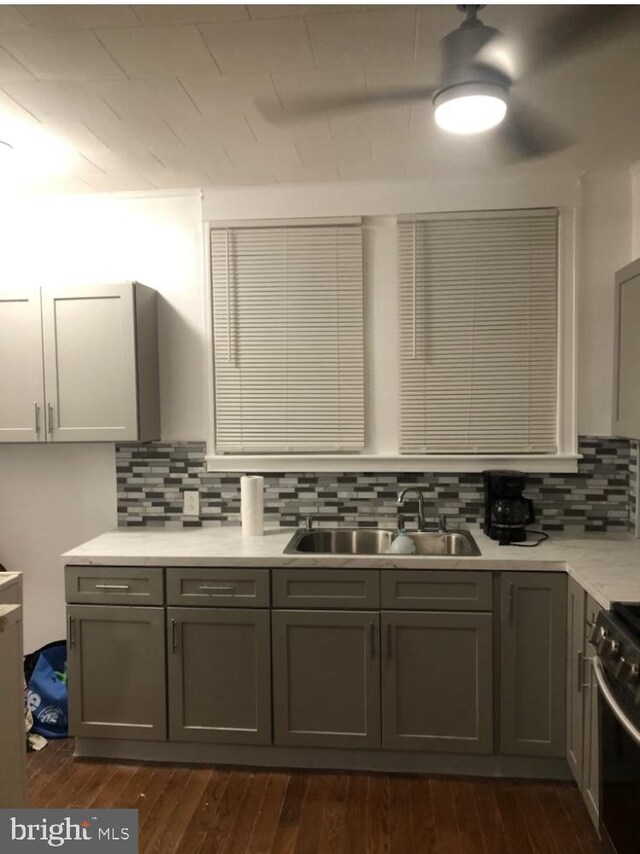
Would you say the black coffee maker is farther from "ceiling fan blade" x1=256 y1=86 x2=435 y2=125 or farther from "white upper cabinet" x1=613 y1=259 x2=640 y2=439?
"ceiling fan blade" x1=256 y1=86 x2=435 y2=125

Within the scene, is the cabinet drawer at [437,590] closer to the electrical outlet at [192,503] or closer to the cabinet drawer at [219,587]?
the cabinet drawer at [219,587]

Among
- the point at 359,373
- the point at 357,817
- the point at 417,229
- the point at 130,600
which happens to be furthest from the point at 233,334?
the point at 357,817

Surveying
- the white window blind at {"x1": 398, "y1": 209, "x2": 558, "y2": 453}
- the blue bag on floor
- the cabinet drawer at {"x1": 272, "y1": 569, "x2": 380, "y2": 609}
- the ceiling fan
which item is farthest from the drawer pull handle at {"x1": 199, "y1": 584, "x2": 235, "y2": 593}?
the ceiling fan

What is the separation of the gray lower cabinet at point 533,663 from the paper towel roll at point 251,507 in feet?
3.75

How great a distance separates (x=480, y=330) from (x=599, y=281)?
0.61 metres

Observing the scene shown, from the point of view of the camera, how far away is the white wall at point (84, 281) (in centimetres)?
325

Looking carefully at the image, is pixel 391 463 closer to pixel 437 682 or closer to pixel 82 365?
pixel 437 682

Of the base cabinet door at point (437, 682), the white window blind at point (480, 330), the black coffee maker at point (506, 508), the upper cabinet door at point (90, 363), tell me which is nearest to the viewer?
the base cabinet door at point (437, 682)

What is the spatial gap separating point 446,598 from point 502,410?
994mm

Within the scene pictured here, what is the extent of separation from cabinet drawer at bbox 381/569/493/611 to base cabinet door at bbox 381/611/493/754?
0.11 ft

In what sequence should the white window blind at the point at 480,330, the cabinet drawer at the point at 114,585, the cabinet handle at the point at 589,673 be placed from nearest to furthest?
the cabinet handle at the point at 589,673 < the cabinet drawer at the point at 114,585 < the white window blind at the point at 480,330

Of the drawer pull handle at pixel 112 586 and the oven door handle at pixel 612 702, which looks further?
the drawer pull handle at pixel 112 586

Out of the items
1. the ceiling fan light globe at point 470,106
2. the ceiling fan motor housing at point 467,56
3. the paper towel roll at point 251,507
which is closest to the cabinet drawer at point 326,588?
the paper towel roll at point 251,507

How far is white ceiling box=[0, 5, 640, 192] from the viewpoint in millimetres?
1683
